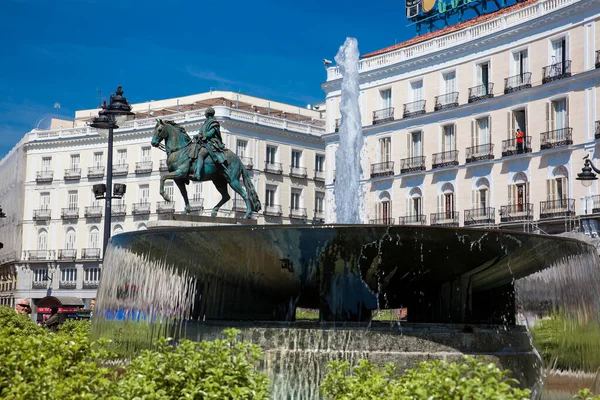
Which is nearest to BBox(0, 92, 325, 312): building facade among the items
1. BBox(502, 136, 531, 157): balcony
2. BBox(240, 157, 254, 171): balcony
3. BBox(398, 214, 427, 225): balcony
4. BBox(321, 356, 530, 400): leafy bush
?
BBox(240, 157, 254, 171): balcony

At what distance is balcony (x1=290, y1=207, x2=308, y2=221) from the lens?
7331 cm

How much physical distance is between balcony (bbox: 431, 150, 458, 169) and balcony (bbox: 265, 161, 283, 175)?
70.3 ft

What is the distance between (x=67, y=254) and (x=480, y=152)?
36.3 m

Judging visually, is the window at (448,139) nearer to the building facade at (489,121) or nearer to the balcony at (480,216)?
the building facade at (489,121)

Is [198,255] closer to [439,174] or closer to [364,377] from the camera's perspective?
[364,377]

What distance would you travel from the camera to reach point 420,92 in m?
54.5

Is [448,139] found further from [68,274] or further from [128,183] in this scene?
[68,274]

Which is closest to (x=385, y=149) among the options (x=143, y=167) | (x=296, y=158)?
(x=296, y=158)

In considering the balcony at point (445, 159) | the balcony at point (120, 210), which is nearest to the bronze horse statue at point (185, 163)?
the balcony at point (445, 159)

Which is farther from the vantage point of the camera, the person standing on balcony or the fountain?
the person standing on balcony

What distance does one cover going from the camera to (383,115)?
5628 cm

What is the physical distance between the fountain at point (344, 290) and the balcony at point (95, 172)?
63023 mm

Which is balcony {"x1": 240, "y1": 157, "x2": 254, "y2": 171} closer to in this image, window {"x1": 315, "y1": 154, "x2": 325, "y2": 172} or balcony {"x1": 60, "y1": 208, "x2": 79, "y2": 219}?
window {"x1": 315, "y1": 154, "x2": 325, "y2": 172}

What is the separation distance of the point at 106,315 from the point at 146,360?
19.5 feet
